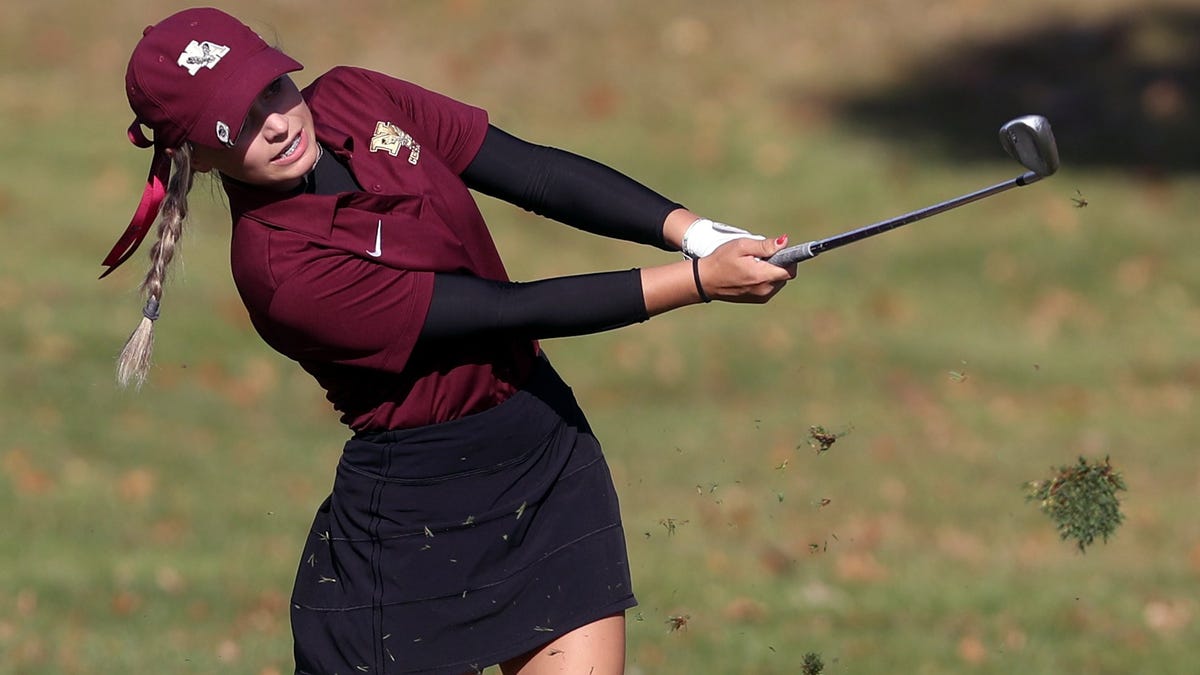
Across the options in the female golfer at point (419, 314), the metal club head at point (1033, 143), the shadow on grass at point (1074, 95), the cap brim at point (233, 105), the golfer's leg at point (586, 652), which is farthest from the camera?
the shadow on grass at point (1074, 95)

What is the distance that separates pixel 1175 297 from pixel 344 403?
33.0 ft

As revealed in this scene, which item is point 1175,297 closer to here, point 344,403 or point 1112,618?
point 1112,618

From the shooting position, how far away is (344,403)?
183 inches

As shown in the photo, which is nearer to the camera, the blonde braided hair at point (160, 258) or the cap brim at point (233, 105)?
the cap brim at point (233, 105)

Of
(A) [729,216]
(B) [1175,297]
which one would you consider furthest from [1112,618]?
(A) [729,216]

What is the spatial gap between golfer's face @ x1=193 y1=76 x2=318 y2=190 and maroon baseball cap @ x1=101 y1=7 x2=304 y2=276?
2.2 inches

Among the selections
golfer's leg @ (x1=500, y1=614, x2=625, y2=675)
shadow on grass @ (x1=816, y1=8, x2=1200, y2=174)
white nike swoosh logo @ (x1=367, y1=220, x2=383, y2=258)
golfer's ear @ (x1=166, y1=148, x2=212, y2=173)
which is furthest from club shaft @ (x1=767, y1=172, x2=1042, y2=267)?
shadow on grass @ (x1=816, y1=8, x2=1200, y2=174)

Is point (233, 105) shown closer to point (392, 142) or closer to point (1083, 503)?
point (392, 142)

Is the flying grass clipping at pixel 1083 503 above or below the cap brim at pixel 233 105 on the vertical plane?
below

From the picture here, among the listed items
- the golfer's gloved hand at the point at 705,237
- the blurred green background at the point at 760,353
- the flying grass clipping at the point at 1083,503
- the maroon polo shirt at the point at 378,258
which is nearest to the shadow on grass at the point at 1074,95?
the blurred green background at the point at 760,353

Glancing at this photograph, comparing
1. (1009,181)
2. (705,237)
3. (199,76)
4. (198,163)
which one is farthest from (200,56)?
(1009,181)

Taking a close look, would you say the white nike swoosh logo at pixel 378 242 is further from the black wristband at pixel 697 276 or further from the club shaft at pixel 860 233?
the club shaft at pixel 860 233

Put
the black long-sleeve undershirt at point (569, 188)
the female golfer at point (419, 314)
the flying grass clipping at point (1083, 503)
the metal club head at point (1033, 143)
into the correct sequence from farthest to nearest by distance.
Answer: the flying grass clipping at point (1083, 503)
the black long-sleeve undershirt at point (569, 188)
the metal club head at point (1033, 143)
the female golfer at point (419, 314)

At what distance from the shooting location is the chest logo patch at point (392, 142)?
446 cm
